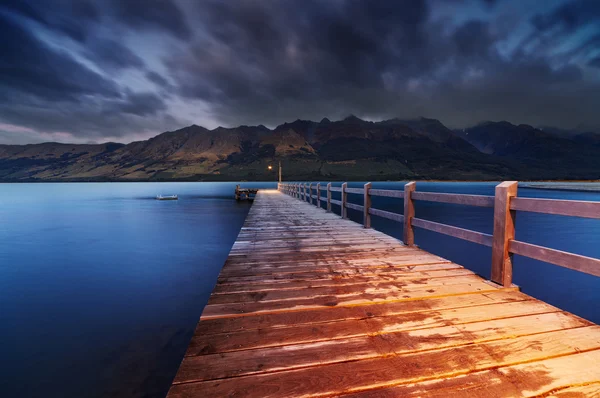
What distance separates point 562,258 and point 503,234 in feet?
2.39

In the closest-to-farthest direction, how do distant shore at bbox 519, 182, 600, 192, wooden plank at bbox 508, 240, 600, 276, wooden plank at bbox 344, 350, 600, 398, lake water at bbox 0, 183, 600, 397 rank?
1. wooden plank at bbox 344, 350, 600, 398
2. wooden plank at bbox 508, 240, 600, 276
3. lake water at bbox 0, 183, 600, 397
4. distant shore at bbox 519, 182, 600, 192

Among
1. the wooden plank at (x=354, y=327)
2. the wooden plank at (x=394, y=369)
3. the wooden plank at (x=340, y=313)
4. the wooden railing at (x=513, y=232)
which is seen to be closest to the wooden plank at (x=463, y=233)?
the wooden railing at (x=513, y=232)

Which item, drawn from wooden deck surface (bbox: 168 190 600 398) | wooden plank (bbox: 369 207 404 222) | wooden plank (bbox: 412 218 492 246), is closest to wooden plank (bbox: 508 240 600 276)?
wooden plank (bbox: 412 218 492 246)

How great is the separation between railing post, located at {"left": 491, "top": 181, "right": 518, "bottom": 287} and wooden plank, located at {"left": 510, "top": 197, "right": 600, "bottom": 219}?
4.2 inches

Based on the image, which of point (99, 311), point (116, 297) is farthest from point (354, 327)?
point (116, 297)

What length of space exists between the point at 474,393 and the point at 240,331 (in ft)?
6.03

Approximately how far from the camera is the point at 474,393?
187cm

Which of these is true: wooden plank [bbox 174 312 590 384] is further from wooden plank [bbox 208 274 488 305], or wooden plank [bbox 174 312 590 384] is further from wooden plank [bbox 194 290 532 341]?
wooden plank [bbox 208 274 488 305]

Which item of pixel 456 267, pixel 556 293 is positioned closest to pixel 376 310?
pixel 456 267

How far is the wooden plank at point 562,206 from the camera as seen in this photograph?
9.69 feet

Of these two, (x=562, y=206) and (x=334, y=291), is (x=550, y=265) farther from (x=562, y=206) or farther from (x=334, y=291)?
(x=334, y=291)

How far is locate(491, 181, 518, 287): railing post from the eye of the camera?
12.4 feet

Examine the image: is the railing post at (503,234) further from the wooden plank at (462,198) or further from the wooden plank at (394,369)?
the wooden plank at (394,369)

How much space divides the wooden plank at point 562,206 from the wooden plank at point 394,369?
4.00ft
